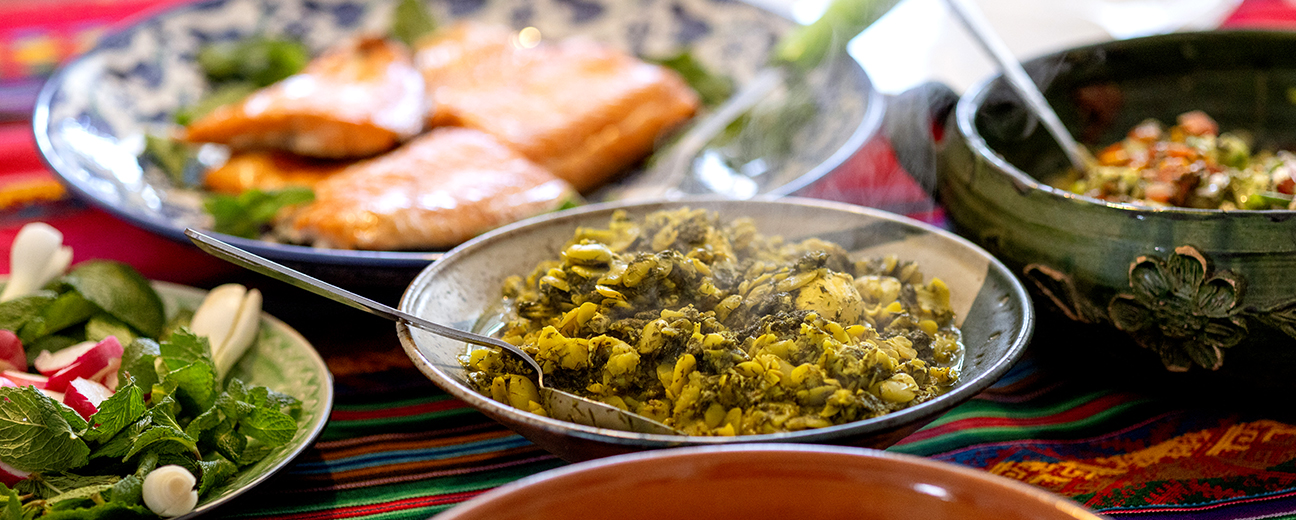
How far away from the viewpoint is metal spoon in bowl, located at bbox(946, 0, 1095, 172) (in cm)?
166

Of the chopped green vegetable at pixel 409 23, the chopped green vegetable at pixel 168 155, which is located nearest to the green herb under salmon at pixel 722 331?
the chopped green vegetable at pixel 168 155

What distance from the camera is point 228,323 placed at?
4.71 feet

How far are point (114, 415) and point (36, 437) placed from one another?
0.09 meters

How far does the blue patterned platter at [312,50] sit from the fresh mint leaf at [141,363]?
0.31 m

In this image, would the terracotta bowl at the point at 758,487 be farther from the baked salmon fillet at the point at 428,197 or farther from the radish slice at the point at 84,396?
the baked salmon fillet at the point at 428,197

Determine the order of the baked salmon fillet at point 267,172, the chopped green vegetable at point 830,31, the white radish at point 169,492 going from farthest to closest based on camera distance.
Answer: the chopped green vegetable at point 830,31 → the baked salmon fillet at point 267,172 → the white radish at point 169,492

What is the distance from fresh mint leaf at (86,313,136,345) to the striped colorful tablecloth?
31cm

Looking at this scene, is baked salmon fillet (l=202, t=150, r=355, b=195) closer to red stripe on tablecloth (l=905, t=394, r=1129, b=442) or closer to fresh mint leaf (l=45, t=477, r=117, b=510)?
fresh mint leaf (l=45, t=477, r=117, b=510)

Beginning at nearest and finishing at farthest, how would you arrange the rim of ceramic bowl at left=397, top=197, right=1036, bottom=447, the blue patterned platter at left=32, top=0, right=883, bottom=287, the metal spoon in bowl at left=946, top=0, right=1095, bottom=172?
the rim of ceramic bowl at left=397, top=197, right=1036, bottom=447 → the metal spoon in bowl at left=946, top=0, right=1095, bottom=172 → the blue patterned platter at left=32, top=0, right=883, bottom=287

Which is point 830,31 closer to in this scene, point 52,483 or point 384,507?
point 384,507

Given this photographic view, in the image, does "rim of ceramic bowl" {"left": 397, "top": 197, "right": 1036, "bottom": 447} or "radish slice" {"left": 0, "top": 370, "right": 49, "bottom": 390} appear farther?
"radish slice" {"left": 0, "top": 370, "right": 49, "bottom": 390}

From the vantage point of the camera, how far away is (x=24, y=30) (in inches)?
131

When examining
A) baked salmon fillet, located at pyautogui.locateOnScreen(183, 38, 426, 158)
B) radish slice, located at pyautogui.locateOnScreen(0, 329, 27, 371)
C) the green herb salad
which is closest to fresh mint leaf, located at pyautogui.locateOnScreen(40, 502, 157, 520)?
the green herb salad

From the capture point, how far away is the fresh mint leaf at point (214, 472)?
3.54ft
